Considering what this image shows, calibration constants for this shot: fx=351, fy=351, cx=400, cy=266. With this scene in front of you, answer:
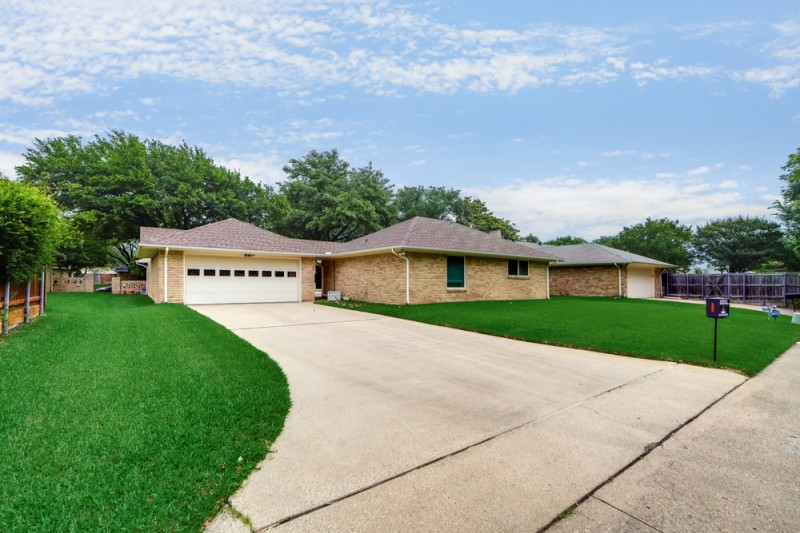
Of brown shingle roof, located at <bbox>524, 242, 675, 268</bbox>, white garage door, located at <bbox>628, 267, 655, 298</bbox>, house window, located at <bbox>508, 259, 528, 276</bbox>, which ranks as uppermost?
brown shingle roof, located at <bbox>524, 242, 675, 268</bbox>

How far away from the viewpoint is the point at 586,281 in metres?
22.8

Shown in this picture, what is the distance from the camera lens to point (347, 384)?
466cm

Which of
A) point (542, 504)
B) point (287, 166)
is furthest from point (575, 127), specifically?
point (287, 166)

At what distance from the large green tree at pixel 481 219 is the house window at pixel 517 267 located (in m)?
20.5

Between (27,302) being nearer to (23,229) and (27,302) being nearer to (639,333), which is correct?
(23,229)

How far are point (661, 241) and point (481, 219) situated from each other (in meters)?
18.3

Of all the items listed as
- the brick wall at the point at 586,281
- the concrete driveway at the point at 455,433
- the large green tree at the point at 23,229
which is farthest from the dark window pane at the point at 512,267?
the large green tree at the point at 23,229

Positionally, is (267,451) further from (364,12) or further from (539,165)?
(539,165)

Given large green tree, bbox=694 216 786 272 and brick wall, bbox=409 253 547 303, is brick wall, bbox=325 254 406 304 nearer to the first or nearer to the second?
brick wall, bbox=409 253 547 303

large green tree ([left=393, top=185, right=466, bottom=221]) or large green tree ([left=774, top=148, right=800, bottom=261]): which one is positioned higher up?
large green tree ([left=393, top=185, right=466, bottom=221])

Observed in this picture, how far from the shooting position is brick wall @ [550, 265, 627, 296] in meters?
21.5

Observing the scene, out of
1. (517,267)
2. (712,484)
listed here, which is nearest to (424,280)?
(517,267)

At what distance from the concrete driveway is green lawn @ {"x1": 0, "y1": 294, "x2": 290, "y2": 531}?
27cm

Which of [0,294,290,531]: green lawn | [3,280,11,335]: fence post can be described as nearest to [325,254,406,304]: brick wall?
[0,294,290,531]: green lawn
